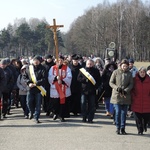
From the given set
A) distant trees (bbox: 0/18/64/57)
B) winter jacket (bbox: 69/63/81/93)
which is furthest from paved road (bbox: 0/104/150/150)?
distant trees (bbox: 0/18/64/57)

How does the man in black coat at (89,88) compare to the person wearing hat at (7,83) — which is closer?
the man in black coat at (89,88)

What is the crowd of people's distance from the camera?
8172mm

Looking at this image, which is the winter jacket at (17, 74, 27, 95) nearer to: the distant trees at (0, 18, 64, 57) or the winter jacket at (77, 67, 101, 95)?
the winter jacket at (77, 67, 101, 95)

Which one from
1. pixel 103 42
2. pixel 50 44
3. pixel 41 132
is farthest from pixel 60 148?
pixel 50 44

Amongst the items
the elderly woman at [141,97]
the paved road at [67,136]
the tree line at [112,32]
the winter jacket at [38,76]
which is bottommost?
the paved road at [67,136]

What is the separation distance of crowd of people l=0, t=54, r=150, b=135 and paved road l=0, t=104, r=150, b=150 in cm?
34

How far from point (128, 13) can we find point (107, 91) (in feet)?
174

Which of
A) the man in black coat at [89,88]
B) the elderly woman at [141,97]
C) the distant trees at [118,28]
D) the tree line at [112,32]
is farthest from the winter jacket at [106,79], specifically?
the distant trees at [118,28]

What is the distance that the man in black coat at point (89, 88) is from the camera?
30.8 ft

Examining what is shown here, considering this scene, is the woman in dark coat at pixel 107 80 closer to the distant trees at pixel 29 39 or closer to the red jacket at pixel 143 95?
the red jacket at pixel 143 95

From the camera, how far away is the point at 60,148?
22.2 ft

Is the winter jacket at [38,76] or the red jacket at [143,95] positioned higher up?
the winter jacket at [38,76]

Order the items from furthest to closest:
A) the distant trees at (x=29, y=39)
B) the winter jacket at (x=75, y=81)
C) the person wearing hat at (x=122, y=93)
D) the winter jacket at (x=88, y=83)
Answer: the distant trees at (x=29, y=39), the winter jacket at (x=75, y=81), the winter jacket at (x=88, y=83), the person wearing hat at (x=122, y=93)

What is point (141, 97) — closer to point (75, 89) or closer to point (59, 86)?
point (59, 86)
